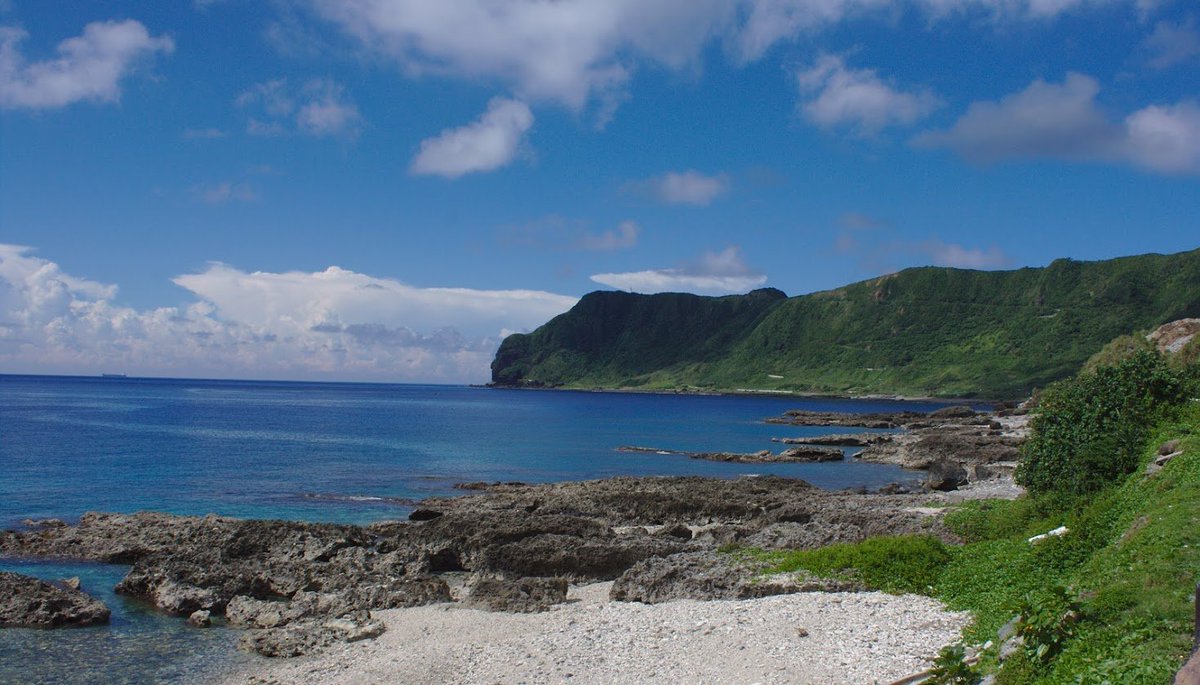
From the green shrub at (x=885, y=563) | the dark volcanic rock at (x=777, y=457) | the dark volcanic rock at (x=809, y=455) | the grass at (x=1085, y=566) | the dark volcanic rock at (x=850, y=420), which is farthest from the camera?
the dark volcanic rock at (x=850, y=420)

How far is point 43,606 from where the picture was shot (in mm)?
19891

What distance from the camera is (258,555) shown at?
25562 millimetres

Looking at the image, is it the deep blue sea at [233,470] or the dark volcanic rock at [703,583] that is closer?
the deep blue sea at [233,470]

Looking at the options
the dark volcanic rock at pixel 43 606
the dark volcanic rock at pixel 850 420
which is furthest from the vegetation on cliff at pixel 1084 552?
the dark volcanic rock at pixel 850 420

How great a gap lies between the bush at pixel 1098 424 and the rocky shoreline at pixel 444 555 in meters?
3.66

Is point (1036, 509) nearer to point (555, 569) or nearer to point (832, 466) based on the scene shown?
point (555, 569)

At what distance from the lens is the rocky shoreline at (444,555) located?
66.5 feet

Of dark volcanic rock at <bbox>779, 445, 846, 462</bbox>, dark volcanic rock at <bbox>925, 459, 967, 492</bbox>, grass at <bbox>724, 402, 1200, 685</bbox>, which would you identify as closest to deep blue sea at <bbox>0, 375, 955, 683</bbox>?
dark volcanic rock at <bbox>779, 445, 846, 462</bbox>

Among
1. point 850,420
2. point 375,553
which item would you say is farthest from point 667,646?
point 850,420

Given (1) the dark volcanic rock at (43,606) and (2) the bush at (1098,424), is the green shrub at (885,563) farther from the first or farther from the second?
(1) the dark volcanic rock at (43,606)

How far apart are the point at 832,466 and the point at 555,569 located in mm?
43691

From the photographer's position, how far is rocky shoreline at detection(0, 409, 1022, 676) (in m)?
20.3

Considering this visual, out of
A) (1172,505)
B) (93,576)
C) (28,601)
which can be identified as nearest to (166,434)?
(93,576)

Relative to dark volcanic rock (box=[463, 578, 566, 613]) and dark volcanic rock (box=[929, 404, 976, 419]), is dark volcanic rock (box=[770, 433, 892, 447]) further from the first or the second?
dark volcanic rock (box=[463, 578, 566, 613])
